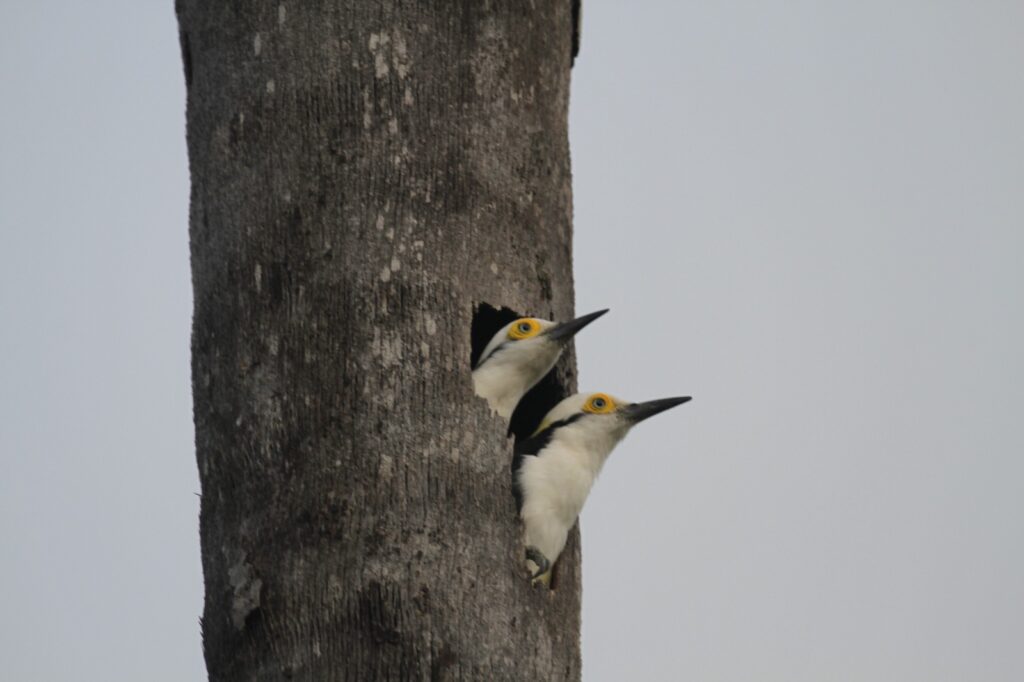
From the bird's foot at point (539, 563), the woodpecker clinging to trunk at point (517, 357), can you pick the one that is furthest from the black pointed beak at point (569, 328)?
the bird's foot at point (539, 563)

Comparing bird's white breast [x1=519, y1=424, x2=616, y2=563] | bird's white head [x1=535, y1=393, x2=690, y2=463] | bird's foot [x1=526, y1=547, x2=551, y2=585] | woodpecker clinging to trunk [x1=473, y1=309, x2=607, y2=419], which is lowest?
bird's foot [x1=526, y1=547, x2=551, y2=585]

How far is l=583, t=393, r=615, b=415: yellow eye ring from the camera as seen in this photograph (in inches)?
203

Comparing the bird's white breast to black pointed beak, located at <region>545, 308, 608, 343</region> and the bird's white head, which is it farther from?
black pointed beak, located at <region>545, 308, 608, 343</region>

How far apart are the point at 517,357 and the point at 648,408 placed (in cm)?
106

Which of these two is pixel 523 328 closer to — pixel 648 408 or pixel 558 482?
pixel 558 482

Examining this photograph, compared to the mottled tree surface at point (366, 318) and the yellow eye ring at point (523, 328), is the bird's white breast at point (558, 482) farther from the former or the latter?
the yellow eye ring at point (523, 328)

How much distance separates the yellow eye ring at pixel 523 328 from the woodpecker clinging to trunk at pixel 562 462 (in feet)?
1.28

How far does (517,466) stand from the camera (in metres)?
4.59

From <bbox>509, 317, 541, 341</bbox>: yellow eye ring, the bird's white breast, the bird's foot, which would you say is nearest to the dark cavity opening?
<bbox>509, 317, 541, 341</bbox>: yellow eye ring

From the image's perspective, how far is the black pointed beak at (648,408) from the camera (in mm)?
5371

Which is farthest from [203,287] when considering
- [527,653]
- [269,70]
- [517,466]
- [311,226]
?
[527,653]

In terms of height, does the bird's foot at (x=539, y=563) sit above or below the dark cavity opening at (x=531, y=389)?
below

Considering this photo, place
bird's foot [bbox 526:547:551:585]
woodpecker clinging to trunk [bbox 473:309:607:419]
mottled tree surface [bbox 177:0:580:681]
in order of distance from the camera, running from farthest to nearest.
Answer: woodpecker clinging to trunk [bbox 473:309:607:419], bird's foot [bbox 526:547:551:585], mottled tree surface [bbox 177:0:580:681]

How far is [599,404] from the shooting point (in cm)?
521
